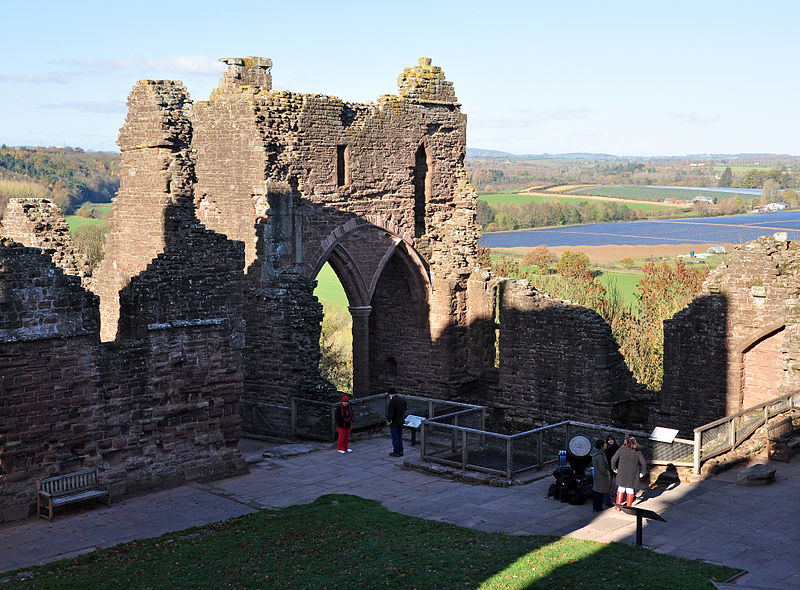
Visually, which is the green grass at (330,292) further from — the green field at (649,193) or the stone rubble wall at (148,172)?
the green field at (649,193)

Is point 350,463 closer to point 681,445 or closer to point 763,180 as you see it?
point 681,445

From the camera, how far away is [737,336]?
18375mm

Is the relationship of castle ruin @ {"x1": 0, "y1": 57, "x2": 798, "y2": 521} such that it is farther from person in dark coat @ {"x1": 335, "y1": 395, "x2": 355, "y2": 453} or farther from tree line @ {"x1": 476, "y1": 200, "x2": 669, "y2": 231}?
tree line @ {"x1": 476, "y1": 200, "x2": 669, "y2": 231}

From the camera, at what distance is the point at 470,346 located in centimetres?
2441

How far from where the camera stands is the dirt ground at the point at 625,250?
67188 millimetres

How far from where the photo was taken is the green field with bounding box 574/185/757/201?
127 m

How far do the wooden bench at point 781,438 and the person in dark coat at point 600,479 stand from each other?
12.2 feet

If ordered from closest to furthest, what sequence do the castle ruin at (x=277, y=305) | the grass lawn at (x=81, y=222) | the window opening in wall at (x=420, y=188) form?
1. the castle ruin at (x=277, y=305)
2. the window opening in wall at (x=420, y=188)
3. the grass lawn at (x=81, y=222)

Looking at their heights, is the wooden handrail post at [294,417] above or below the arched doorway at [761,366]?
below

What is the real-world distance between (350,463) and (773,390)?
7.68m

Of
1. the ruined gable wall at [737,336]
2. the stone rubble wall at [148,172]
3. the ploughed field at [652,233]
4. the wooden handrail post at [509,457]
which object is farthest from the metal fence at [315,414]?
the ploughed field at [652,233]

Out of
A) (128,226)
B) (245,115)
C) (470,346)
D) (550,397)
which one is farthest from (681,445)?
(128,226)

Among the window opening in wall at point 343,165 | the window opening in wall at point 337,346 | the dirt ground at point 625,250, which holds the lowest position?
the window opening in wall at point 337,346

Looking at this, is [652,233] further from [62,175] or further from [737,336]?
[737,336]
